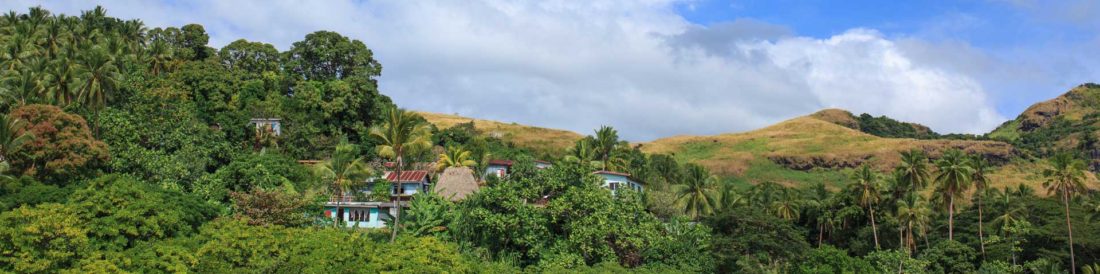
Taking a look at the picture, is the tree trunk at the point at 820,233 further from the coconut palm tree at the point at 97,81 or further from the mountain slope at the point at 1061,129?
the mountain slope at the point at 1061,129

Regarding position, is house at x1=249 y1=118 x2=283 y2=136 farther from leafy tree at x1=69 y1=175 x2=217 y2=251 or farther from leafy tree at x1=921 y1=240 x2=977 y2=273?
leafy tree at x1=921 y1=240 x2=977 y2=273

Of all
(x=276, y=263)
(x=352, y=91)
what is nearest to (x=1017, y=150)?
(x=352, y=91)

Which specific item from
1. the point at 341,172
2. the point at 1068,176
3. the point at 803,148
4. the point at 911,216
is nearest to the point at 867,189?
the point at 911,216

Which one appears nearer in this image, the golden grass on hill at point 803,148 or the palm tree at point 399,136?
the palm tree at point 399,136

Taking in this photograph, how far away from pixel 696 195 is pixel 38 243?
55.5m

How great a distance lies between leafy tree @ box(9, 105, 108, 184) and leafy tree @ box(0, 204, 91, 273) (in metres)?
12.8

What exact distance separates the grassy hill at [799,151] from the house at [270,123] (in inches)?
3750

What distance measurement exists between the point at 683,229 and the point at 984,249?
2794 cm

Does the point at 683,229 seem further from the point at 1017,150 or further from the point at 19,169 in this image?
the point at 1017,150

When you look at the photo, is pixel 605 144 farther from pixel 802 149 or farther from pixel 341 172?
pixel 802 149

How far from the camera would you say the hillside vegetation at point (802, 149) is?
6220 inches

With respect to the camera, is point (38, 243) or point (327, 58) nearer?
point (38, 243)

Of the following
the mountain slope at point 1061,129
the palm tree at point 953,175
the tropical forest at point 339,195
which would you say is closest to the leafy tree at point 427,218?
the tropical forest at point 339,195

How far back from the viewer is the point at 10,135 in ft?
138
